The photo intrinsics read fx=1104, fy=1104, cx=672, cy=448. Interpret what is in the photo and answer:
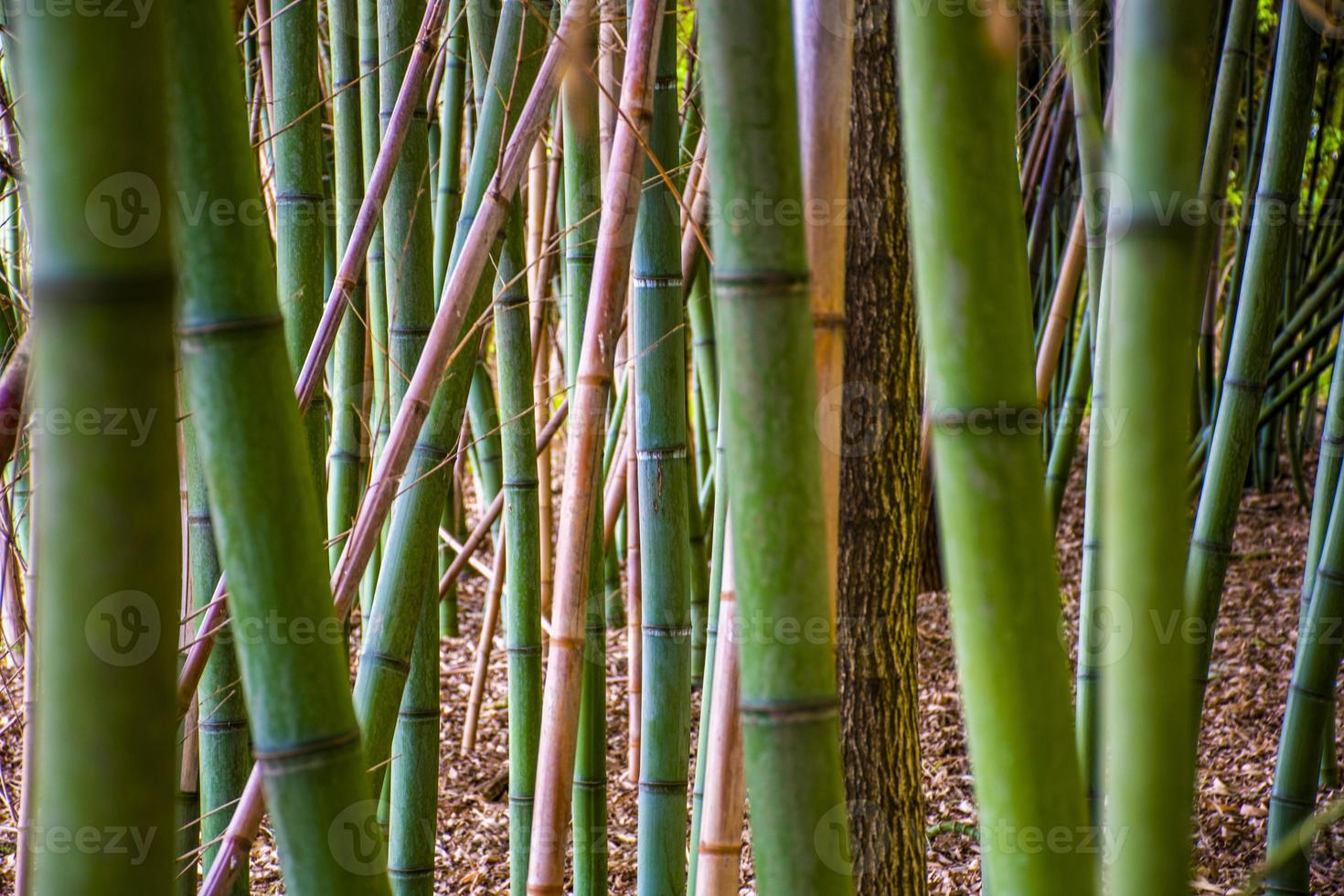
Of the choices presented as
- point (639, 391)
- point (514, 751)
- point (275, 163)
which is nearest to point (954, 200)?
point (639, 391)

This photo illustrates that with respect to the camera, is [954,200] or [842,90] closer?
[954,200]

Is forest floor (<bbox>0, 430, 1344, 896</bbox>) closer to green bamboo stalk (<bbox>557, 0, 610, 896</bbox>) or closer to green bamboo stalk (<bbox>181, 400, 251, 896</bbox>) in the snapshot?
green bamboo stalk (<bbox>181, 400, 251, 896</bbox>)

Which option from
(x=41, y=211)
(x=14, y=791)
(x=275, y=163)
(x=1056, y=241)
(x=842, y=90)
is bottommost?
(x=14, y=791)

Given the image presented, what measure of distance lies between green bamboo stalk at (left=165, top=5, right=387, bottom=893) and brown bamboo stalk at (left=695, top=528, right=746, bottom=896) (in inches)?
11.3

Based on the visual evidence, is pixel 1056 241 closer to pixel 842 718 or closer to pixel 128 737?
pixel 842 718

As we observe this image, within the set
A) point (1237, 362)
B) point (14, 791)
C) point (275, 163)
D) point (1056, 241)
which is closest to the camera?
point (275, 163)

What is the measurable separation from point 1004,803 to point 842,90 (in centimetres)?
37

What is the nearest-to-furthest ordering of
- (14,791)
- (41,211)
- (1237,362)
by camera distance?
1. (41,211)
2. (1237,362)
3. (14,791)

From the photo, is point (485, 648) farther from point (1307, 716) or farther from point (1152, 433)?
point (1152, 433)

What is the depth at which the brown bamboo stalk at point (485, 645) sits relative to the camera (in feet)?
7.36

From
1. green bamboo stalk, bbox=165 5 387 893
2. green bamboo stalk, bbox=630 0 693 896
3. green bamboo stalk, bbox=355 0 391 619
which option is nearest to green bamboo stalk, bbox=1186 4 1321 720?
green bamboo stalk, bbox=630 0 693 896

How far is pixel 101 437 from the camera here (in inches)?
13.5

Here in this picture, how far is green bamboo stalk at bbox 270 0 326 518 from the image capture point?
1050mm

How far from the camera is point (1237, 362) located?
Result: 129cm
